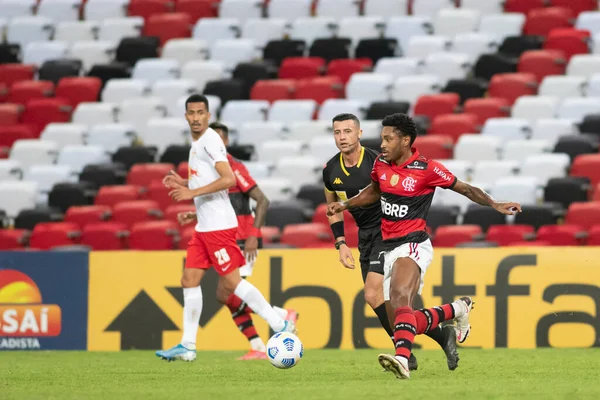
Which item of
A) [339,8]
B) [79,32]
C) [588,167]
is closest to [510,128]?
[588,167]

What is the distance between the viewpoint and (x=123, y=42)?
20391 millimetres

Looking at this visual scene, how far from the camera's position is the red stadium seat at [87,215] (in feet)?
52.9

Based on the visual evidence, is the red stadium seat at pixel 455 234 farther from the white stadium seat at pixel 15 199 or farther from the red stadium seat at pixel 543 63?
the white stadium seat at pixel 15 199

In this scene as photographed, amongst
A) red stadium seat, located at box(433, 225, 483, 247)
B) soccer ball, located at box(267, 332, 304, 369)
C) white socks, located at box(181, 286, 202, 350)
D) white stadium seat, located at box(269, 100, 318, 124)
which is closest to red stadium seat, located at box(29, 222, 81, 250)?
white stadium seat, located at box(269, 100, 318, 124)

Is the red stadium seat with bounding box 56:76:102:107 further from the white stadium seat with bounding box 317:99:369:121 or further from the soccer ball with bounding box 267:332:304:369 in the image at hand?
the soccer ball with bounding box 267:332:304:369

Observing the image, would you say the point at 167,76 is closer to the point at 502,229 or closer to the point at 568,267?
the point at 502,229

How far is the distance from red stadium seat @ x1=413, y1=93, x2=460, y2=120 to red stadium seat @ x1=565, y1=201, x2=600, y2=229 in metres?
3.52

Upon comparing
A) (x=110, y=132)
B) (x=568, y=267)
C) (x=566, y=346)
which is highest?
(x=110, y=132)

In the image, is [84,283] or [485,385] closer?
[485,385]

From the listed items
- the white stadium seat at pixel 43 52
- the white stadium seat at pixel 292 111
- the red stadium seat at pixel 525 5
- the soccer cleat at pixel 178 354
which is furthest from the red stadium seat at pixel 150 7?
the soccer cleat at pixel 178 354

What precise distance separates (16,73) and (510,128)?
915 cm

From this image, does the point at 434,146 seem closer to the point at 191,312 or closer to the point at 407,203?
the point at 191,312

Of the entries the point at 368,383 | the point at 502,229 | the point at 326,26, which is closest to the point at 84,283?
the point at 502,229

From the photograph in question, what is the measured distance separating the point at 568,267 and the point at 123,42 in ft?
34.6
